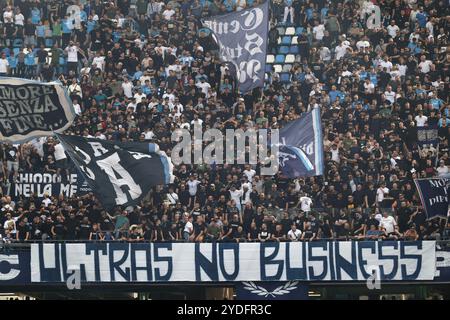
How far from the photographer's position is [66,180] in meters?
23.2

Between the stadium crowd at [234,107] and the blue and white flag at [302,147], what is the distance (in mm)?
359

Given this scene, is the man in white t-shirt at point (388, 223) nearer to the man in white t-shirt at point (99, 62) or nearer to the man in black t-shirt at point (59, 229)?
the man in black t-shirt at point (59, 229)

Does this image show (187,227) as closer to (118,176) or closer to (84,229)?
(118,176)

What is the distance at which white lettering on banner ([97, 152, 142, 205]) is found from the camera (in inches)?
812

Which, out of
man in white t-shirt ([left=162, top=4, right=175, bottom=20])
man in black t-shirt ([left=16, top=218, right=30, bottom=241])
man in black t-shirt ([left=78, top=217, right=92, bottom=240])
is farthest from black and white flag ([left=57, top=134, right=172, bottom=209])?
man in white t-shirt ([left=162, top=4, right=175, bottom=20])

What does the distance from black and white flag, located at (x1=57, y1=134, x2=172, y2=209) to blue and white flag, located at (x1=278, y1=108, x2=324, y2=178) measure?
2960 mm

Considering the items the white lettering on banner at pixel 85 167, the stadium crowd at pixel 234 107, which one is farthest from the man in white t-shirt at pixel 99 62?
the white lettering on banner at pixel 85 167

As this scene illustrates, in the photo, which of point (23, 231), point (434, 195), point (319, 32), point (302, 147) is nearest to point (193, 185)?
point (302, 147)

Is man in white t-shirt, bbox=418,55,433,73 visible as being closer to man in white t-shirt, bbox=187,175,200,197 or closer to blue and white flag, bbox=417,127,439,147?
blue and white flag, bbox=417,127,439,147

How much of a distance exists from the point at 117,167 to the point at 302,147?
4213mm

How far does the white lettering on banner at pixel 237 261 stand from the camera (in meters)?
19.9

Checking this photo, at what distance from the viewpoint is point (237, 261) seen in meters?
20.0
